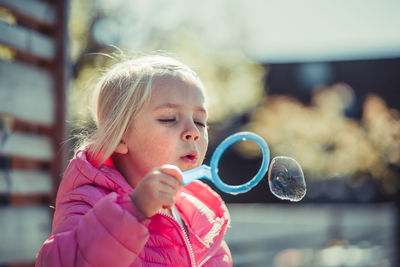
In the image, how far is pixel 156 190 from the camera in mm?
1321

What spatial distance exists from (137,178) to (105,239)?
1.59 feet

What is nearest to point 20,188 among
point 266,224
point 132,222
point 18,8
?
point 18,8

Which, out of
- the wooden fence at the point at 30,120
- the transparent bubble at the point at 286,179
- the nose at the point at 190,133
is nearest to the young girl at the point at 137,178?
the nose at the point at 190,133

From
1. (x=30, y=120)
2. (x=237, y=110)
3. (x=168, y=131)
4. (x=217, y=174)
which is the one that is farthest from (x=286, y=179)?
(x=237, y=110)

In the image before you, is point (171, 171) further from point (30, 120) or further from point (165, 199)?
point (30, 120)

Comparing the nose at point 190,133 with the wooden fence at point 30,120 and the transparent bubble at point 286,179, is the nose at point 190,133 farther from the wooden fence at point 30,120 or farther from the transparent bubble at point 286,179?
the wooden fence at point 30,120

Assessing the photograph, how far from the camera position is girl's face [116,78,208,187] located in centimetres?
167

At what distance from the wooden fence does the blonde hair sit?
3.71ft

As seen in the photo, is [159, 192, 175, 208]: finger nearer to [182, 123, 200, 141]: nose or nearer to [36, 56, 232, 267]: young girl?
[36, 56, 232, 267]: young girl

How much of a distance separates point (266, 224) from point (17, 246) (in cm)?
1177

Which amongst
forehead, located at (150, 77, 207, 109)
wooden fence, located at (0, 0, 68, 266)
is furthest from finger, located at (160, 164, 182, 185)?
wooden fence, located at (0, 0, 68, 266)

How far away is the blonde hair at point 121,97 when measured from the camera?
175cm

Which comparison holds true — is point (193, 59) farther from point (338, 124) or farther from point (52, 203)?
point (52, 203)

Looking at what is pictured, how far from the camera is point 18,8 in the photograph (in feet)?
9.41
